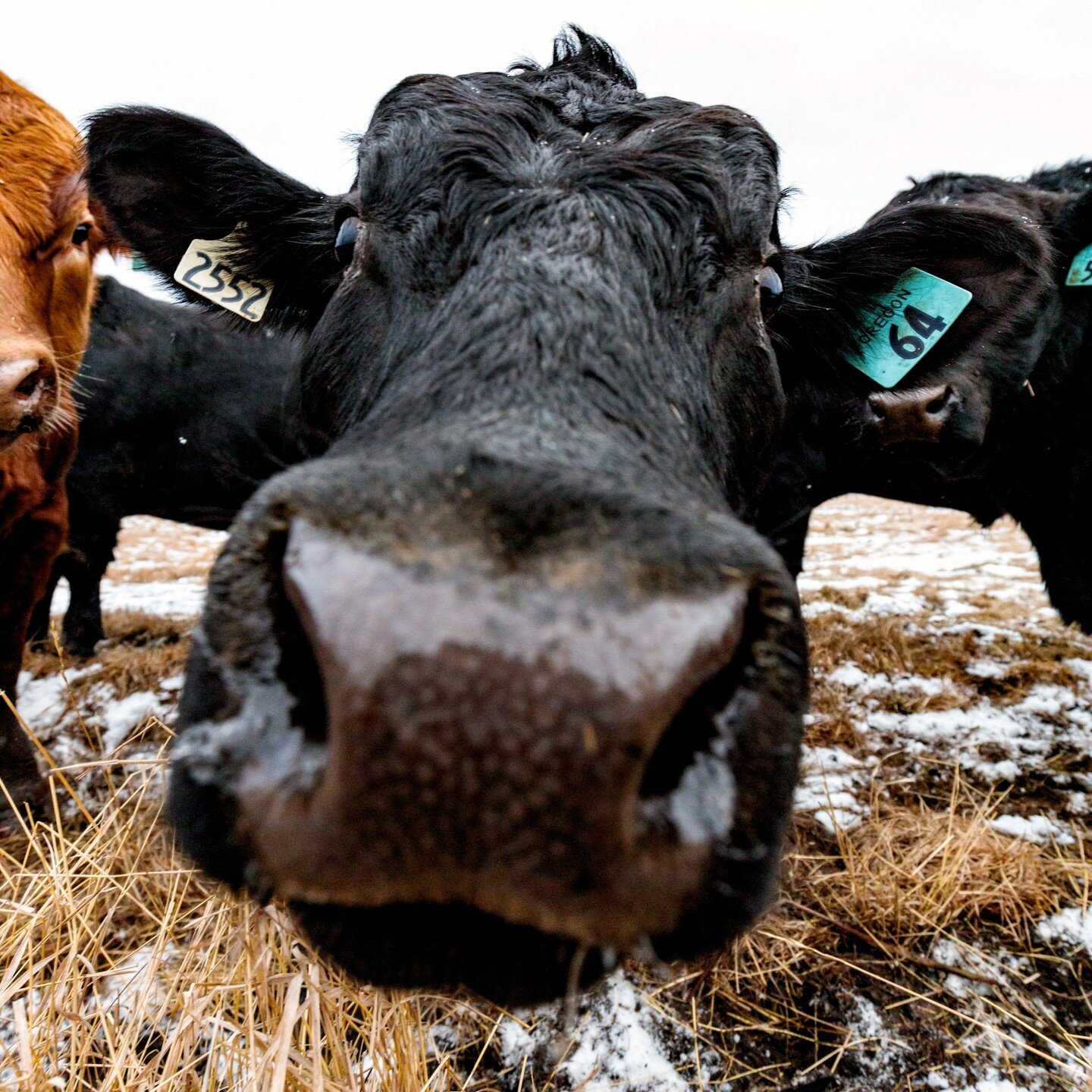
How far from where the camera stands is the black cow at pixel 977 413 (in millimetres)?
2789

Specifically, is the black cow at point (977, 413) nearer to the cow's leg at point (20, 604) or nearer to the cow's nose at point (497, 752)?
the cow's nose at point (497, 752)

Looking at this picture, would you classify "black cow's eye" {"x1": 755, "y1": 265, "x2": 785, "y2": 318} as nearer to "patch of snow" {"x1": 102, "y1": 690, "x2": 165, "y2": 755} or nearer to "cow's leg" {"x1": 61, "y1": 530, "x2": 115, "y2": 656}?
"patch of snow" {"x1": 102, "y1": 690, "x2": 165, "y2": 755}

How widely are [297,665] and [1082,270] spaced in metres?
4.83

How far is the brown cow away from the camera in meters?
2.66

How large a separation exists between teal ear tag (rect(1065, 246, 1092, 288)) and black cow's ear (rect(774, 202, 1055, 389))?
5.67 ft

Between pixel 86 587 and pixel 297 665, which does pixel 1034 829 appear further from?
pixel 86 587

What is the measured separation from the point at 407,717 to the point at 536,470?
335 mm

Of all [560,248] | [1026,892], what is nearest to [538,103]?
[560,248]

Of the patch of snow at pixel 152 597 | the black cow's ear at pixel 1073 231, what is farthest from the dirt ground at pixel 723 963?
the patch of snow at pixel 152 597

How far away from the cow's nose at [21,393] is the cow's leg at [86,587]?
3.40 metres

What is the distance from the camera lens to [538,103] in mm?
2082

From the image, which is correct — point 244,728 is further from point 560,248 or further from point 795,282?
point 795,282

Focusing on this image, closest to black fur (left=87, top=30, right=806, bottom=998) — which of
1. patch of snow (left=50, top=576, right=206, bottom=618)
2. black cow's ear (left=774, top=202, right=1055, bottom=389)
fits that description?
black cow's ear (left=774, top=202, right=1055, bottom=389)

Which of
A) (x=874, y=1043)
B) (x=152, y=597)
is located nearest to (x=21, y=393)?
(x=874, y=1043)
